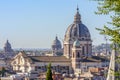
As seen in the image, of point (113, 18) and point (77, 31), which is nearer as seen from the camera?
point (113, 18)

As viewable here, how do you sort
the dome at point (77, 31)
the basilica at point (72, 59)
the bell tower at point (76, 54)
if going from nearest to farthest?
the bell tower at point (76, 54), the basilica at point (72, 59), the dome at point (77, 31)

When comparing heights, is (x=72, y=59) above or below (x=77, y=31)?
below

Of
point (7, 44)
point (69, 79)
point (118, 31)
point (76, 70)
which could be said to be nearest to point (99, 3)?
point (118, 31)

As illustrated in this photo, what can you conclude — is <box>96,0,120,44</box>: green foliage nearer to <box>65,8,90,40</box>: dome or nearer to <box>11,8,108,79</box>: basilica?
<box>11,8,108,79</box>: basilica

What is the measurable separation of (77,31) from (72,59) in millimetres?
8260

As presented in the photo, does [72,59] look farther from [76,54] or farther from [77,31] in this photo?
[77,31]

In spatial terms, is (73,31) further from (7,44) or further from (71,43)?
(7,44)

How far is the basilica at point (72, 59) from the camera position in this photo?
90500mm

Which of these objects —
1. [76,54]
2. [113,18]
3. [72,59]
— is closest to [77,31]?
[72,59]

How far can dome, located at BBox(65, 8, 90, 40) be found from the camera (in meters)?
97.0

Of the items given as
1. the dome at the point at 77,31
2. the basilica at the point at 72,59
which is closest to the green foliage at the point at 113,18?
the basilica at the point at 72,59

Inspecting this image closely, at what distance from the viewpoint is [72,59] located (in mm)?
91250

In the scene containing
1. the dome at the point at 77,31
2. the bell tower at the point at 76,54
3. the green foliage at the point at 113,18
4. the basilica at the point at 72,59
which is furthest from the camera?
the dome at the point at 77,31

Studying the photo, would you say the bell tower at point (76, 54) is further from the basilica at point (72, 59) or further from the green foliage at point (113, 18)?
the green foliage at point (113, 18)
